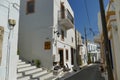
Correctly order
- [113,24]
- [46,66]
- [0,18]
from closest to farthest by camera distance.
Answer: [0,18] < [113,24] < [46,66]

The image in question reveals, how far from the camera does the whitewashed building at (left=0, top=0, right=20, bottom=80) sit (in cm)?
598

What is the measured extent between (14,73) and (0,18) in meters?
2.61

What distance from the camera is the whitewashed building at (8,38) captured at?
598 centimetres

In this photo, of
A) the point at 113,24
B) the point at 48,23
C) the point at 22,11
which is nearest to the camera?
the point at 113,24

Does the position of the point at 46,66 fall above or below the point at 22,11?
below

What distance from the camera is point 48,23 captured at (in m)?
13.9

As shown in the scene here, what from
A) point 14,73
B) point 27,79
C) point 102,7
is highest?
point 102,7

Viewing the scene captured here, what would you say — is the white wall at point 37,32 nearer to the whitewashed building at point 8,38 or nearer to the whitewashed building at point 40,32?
the whitewashed building at point 40,32

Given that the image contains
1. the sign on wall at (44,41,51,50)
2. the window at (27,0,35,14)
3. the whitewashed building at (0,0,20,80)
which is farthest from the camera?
the window at (27,0,35,14)

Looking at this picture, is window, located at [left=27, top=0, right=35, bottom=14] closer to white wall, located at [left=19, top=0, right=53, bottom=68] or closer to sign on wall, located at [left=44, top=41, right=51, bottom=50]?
white wall, located at [left=19, top=0, right=53, bottom=68]

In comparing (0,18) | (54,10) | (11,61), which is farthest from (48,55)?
(0,18)

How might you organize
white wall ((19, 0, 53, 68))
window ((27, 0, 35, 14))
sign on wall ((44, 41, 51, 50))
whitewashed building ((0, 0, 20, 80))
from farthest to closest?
window ((27, 0, 35, 14)) → white wall ((19, 0, 53, 68)) → sign on wall ((44, 41, 51, 50)) → whitewashed building ((0, 0, 20, 80))

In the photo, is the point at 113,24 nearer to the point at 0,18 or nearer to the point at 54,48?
the point at 0,18

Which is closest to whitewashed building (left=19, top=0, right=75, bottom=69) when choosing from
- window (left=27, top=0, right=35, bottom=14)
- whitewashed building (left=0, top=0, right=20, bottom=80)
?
window (left=27, top=0, right=35, bottom=14)
